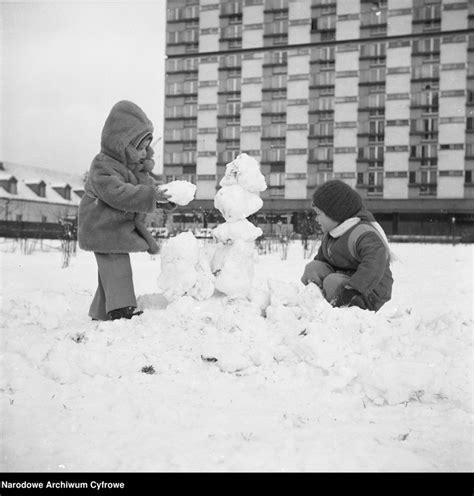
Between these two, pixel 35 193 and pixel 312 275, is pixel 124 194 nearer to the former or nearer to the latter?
pixel 312 275

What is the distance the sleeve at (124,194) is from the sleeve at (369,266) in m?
1.30

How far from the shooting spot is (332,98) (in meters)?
34.7

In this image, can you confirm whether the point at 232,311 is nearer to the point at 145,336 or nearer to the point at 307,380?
the point at 145,336

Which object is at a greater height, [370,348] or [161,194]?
[161,194]

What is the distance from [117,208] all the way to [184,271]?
0.56 m

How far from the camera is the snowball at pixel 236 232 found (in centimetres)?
339

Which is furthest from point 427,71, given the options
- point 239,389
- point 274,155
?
point 239,389

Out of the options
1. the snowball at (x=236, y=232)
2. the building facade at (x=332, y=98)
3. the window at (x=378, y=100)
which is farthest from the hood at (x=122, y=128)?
the window at (x=378, y=100)

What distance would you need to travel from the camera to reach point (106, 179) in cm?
320

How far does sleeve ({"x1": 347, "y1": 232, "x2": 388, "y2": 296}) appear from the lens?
318 centimetres

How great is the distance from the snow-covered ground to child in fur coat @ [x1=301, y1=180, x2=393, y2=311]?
22cm

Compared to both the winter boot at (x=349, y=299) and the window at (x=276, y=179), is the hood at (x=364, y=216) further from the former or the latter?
the window at (x=276, y=179)
